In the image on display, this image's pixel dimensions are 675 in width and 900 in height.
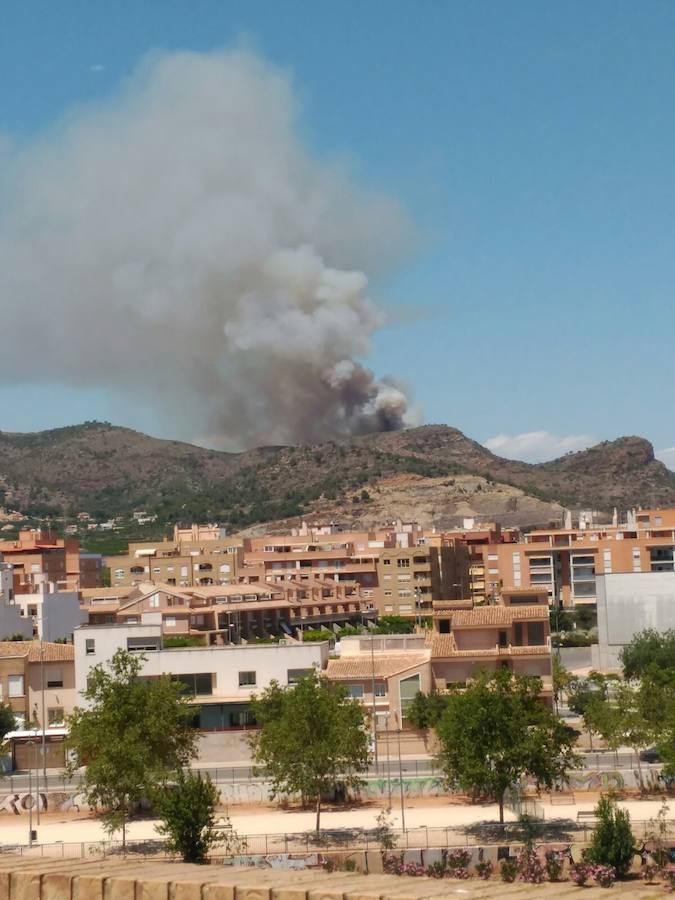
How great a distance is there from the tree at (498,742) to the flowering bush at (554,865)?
3830 mm

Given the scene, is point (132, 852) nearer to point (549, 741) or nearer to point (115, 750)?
point (115, 750)

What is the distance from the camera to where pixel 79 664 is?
4384 centimetres

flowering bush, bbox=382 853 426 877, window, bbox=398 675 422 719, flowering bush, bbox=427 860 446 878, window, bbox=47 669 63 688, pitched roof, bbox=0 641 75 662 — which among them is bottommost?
flowering bush, bbox=427 860 446 878

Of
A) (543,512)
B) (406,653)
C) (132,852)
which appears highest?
(543,512)

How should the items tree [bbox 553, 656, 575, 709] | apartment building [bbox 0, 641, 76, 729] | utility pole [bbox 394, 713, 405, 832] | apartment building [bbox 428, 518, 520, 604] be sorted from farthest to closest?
apartment building [bbox 428, 518, 520, 604], tree [bbox 553, 656, 575, 709], apartment building [bbox 0, 641, 76, 729], utility pole [bbox 394, 713, 405, 832]

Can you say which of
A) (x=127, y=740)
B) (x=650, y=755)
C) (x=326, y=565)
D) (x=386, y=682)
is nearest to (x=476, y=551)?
(x=326, y=565)

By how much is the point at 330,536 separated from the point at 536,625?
57.5 meters

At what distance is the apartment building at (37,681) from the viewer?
44625mm

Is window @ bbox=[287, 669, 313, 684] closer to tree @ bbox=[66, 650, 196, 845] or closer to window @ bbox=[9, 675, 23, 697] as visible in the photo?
tree @ bbox=[66, 650, 196, 845]

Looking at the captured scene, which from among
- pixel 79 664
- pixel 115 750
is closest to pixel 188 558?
pixel 79 664

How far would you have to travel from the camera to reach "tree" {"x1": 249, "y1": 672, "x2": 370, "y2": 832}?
112 feet

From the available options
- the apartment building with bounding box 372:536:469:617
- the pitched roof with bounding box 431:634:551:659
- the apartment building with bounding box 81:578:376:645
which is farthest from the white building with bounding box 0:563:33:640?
the apartment building with bounding box 372:536:469:617

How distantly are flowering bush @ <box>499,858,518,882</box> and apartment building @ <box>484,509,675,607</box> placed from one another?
195 feet

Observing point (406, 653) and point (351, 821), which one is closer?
point (351, 821)
